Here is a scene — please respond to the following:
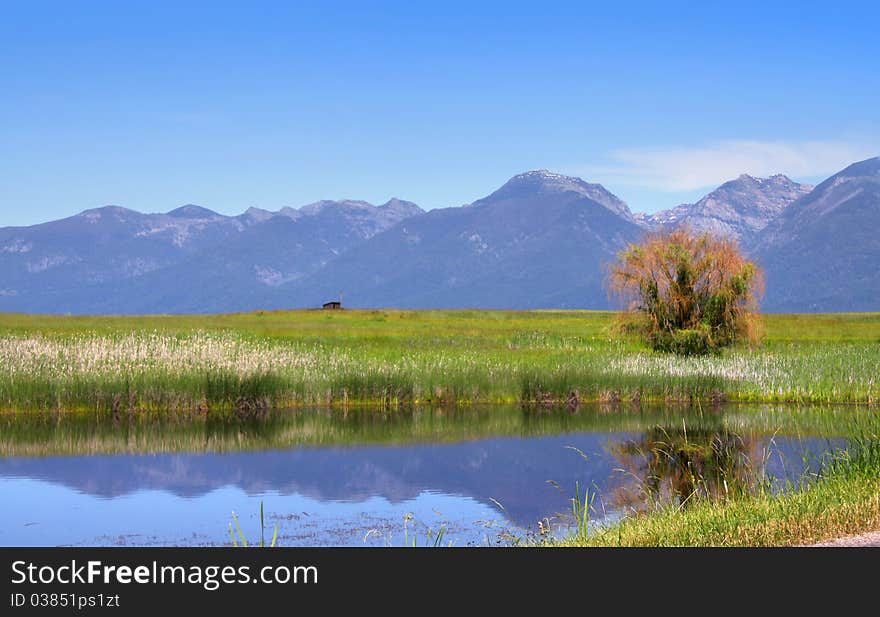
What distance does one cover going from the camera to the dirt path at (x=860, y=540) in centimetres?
1223

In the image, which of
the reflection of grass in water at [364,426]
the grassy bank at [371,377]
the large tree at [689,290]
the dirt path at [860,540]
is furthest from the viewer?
the large tree at [689,290]

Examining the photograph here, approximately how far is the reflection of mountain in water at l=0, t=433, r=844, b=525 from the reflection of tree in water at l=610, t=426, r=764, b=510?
556 mm

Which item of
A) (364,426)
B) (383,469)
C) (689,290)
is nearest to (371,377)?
(364,426)

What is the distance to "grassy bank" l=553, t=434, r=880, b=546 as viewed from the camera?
13.3 metres

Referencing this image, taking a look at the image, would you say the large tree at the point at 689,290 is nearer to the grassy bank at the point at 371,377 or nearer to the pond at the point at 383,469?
the grassy bank at the point at 371,377

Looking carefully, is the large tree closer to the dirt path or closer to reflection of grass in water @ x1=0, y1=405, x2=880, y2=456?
reflection of grass in water @ x1=0, y1=405, x2=880, y2=456

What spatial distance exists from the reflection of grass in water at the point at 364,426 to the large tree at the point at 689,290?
386 inches

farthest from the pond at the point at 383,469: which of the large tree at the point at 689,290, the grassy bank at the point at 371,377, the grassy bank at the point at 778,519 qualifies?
the large tree at the point at 689,290

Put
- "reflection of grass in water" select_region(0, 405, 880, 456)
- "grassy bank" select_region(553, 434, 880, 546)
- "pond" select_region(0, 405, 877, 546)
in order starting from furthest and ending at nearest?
1. "reflection of grass in water" select_region(0, 405, 880, 456)
2. "pond" select_region(0, 405, 877, 546)
3. "grassy bank" select_region(553, 434, 880, 546)

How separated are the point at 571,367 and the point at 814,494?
2762 centimetres

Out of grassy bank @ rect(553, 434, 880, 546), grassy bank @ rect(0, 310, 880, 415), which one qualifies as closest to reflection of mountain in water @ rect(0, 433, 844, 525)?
grassy bank @ rect(553, 434, 880, 546)

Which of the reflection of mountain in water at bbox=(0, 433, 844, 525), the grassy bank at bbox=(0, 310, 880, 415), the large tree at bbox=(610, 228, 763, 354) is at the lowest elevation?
the reflection of mountain in water at bbox=(0, 433, 844, 525)
